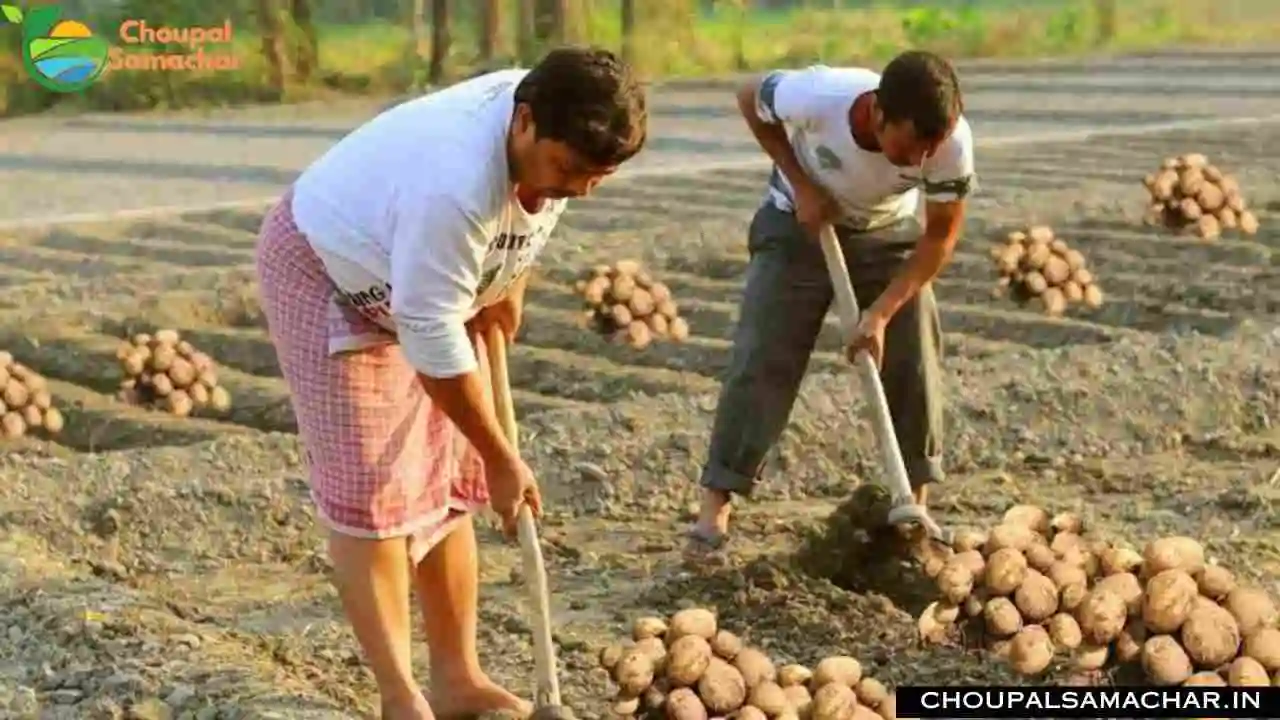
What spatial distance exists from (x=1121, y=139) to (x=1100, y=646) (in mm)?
9695

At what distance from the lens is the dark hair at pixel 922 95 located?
4.02m

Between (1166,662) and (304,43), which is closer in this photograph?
(1166,662)

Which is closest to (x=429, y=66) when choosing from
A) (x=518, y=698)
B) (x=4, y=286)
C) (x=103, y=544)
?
(x=4, y=286)

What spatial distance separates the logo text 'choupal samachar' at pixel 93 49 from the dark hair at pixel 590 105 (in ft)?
43.5

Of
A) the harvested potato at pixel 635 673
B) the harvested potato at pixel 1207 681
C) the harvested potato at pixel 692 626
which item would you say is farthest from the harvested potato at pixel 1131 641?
the harvested potato at pixel 635 673

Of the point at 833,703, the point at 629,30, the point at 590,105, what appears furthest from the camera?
the point at 629,30

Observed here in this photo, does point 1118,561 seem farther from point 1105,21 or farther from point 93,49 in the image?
point 1105,21

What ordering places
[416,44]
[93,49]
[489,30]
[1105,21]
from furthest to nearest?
[1105,21] → [416,44] → [489,30] → [93,49]

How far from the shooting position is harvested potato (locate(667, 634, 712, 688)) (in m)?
3.39

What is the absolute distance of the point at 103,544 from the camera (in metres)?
5.09

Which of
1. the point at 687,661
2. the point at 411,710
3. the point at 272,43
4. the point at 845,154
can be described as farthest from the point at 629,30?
the point at 687,661

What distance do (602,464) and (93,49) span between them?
1129cm

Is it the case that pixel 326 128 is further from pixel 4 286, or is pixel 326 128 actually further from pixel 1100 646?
pixel 1100 646

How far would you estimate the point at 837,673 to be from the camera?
3.40 metres
